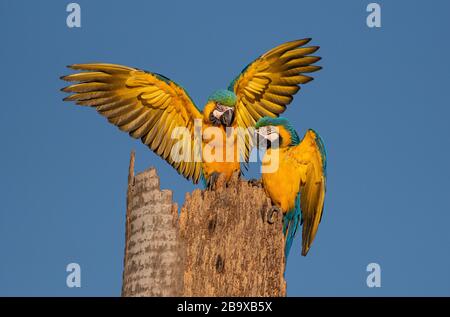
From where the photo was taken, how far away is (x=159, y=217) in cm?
799

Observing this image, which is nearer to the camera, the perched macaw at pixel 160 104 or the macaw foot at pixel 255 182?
the macaw foot at pixel 255 182

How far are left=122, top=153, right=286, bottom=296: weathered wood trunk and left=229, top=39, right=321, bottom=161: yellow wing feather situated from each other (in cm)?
324

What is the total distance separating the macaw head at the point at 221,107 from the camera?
34.1ft

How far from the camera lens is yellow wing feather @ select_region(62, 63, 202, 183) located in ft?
35.6

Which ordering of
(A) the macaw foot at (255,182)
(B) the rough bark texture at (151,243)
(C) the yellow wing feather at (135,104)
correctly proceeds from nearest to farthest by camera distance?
(B) the rough bark texture at (151,243) → (A) the macaw foot at (255,182) → (C) the yellow wing feather at (135,104)

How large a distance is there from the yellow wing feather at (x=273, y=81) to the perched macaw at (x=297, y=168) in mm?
1651

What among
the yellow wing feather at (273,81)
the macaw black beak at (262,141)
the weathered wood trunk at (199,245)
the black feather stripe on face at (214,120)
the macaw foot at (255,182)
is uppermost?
the yellow wing feather at (273,81)

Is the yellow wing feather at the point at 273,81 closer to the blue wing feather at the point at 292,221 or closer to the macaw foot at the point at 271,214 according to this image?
the blue wing feather at the point at 292,221

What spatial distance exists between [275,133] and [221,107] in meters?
1.01

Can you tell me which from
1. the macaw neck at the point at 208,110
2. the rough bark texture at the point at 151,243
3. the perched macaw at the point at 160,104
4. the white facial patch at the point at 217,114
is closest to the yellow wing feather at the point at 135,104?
the perched macaw at the point at 160,104

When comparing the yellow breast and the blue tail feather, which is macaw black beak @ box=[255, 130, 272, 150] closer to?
the yellow breast

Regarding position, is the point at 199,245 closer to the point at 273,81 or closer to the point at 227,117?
the point at 227,117

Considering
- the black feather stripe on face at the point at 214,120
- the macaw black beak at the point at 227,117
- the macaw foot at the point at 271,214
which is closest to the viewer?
the macaw foot at the point at 271,214
